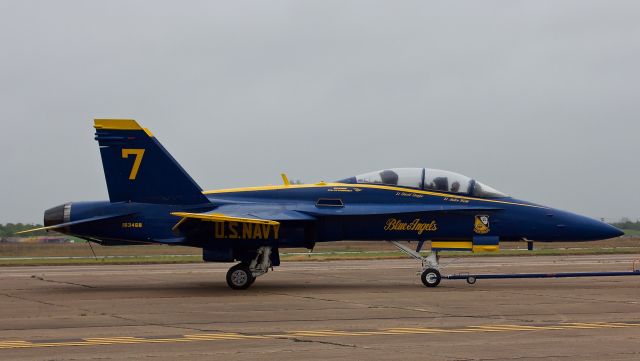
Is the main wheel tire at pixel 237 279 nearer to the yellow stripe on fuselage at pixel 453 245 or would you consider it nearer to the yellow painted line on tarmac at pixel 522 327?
the yellow stripe on fuselage at pixel 453 245

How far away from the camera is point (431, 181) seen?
2039cm

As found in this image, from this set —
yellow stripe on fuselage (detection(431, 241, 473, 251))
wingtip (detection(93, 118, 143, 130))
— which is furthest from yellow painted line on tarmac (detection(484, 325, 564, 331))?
wingtip (detection(93, 118, 143, 130))

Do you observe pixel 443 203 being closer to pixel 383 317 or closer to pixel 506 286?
pixel 506 286

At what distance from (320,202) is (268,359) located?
1070cm

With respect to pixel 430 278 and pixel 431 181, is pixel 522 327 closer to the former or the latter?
pixel 430 278

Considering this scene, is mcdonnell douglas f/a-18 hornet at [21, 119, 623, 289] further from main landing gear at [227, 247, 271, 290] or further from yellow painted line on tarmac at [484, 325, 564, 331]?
yellow painted line on tarmac at [484, 325, 564, 331]

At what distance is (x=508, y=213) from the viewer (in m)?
20.1

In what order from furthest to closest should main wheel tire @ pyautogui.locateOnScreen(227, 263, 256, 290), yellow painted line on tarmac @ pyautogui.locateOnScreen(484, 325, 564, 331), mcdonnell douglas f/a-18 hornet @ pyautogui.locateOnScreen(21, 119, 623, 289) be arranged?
mcdonnell douglas f/a-18 hornet @ pyautogui.locateOnScreen(21, 119, 623, 289)
main wheel tire @ pyautogui.locateOnScreen(227, 263, 256, 290)
yellow painted line on tarmac @ pyautogui.locateOnScreen(484, 325, 564, 331)

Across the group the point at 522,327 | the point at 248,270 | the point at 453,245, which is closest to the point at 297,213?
the point at 248,270

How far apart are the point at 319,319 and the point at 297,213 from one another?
650cm

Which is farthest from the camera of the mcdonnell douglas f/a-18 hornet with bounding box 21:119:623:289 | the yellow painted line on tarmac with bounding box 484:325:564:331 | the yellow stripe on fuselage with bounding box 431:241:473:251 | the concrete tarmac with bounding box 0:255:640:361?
the yellow stripe on fuselage with bounding box 431:241:473:251

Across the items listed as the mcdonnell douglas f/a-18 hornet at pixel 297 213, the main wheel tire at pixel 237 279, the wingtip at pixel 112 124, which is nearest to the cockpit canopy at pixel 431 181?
the mcdonnell douglas f/a-18 hornet at pixel 297 213

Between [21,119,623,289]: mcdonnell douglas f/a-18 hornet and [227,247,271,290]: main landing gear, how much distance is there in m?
0.02

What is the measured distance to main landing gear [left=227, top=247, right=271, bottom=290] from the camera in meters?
19.5
